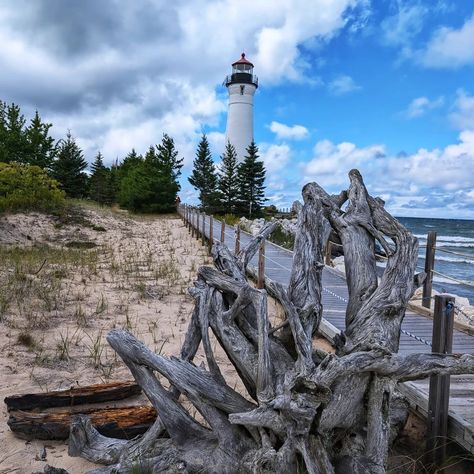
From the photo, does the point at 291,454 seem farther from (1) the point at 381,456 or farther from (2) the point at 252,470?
(1) the point at 381,456

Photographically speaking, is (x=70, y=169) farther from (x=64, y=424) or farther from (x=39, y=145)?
(x=64, y=424)

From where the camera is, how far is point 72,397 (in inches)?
148

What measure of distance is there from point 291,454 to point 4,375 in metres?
3.29

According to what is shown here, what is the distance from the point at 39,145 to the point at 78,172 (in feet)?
26.7

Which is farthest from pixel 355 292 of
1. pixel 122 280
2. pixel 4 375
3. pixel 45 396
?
pixel 122 280

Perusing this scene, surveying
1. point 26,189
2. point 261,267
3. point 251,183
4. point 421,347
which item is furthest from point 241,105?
point 421,347

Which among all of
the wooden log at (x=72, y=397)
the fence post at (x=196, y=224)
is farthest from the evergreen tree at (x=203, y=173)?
the wooden log at (x=72, y=397)

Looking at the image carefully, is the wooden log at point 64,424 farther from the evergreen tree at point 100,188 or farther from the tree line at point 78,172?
the evergreen tree at point 100,188

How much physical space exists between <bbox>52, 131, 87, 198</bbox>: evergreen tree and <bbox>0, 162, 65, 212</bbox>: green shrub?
16.3 meters

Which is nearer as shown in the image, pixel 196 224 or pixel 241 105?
pixel 196 224

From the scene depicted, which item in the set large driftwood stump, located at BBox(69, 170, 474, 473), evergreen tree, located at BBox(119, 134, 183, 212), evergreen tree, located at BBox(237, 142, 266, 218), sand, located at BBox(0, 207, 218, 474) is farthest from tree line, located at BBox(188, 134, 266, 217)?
large driftwood stump, located at BBox(69, 170, 474, 473)

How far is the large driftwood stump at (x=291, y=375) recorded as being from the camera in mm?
2527

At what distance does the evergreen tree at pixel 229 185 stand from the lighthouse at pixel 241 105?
2.10 feet

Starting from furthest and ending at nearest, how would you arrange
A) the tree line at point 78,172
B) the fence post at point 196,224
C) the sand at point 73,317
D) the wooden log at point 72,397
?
the tree line at point 78,172 < the fence post at point 196,224 < the sand at point 73,317 < the wooden log at point 72,397
